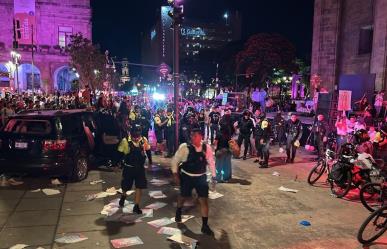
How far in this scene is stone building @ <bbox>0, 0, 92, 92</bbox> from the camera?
54.2 meters

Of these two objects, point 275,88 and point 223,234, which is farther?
point 275,88

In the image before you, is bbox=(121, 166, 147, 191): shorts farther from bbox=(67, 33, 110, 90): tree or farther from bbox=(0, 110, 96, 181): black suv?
bbox=(67, 33, 110, 90): tree

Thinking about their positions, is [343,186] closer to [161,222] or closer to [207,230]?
[207,230]

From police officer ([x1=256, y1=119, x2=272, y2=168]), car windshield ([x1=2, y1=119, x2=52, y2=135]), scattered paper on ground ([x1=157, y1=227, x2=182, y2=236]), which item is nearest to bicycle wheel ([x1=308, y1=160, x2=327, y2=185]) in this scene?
police officer ([x1=256, y1=119, x2=272, y2=168])

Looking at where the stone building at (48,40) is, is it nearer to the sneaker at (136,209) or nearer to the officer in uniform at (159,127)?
the officer in uniform at (159,127)

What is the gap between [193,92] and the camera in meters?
74.4

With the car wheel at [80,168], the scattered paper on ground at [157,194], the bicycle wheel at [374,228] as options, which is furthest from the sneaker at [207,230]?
the car wheel at [80,168]

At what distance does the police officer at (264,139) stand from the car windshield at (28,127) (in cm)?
643

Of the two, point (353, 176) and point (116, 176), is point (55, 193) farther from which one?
point (353, 176)

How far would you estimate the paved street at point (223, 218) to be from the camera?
6.04 m

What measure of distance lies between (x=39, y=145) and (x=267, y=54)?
1467 inches

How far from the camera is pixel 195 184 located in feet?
21.0

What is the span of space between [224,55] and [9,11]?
3318cm

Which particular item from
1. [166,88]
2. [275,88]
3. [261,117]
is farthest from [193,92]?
[261,117]
